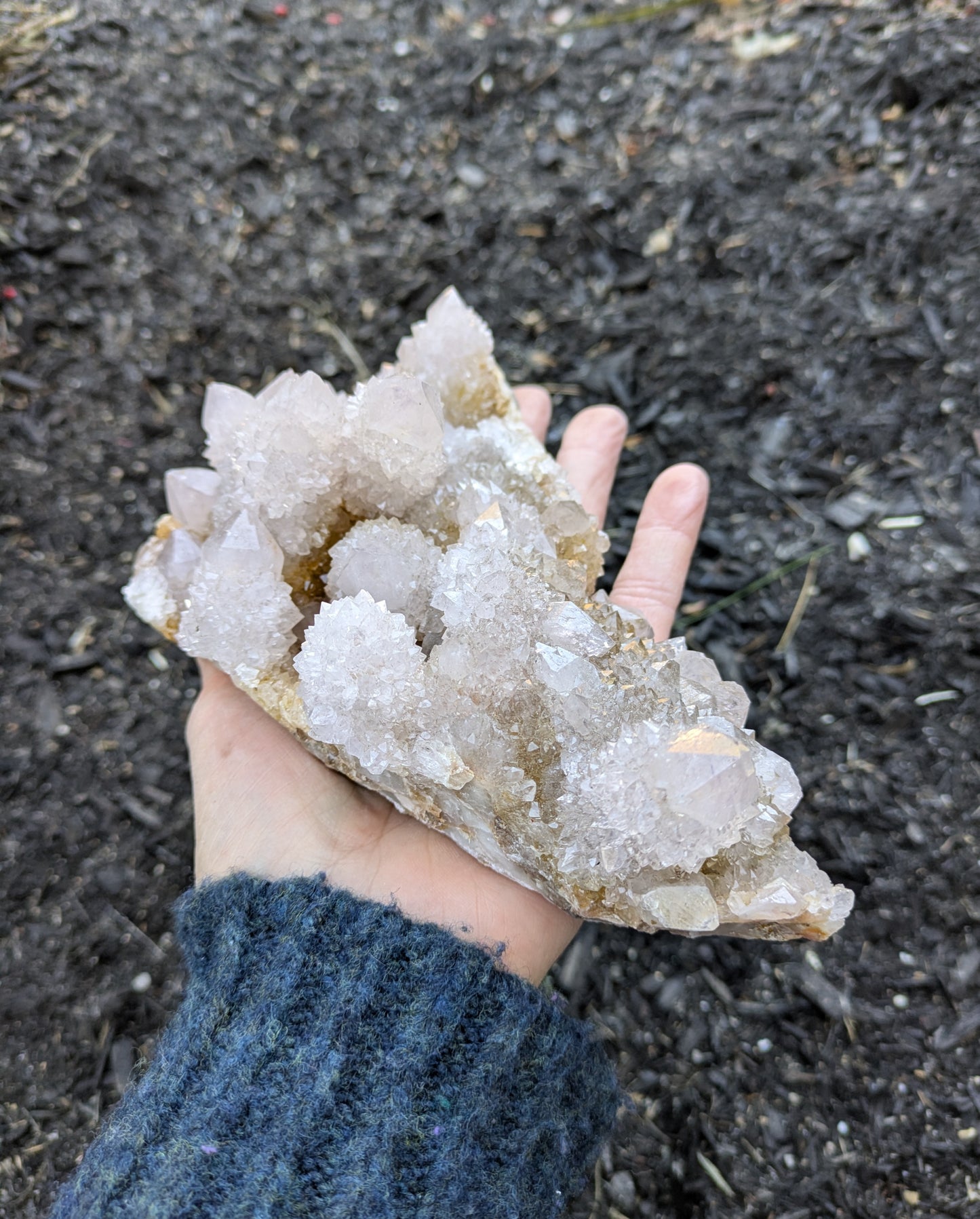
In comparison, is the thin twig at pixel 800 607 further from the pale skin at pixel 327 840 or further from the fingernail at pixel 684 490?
the pale skin at pixel 327 840

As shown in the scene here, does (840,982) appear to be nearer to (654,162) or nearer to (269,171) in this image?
(654,162)

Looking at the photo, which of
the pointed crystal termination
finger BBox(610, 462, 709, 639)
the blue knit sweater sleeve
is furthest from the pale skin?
finger BBox(610, 462, 709, 639)

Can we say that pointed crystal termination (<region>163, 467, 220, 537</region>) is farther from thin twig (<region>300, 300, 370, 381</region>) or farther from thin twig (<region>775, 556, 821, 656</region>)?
thin twig (<region>775, 556, 821, 656</region>)

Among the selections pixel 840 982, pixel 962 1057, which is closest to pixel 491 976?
pixel 840 982

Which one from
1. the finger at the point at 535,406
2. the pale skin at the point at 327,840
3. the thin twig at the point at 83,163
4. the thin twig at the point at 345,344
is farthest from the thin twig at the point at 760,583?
the thin twig at the point at 83,163

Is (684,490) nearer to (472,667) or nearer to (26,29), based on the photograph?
(472,667)
